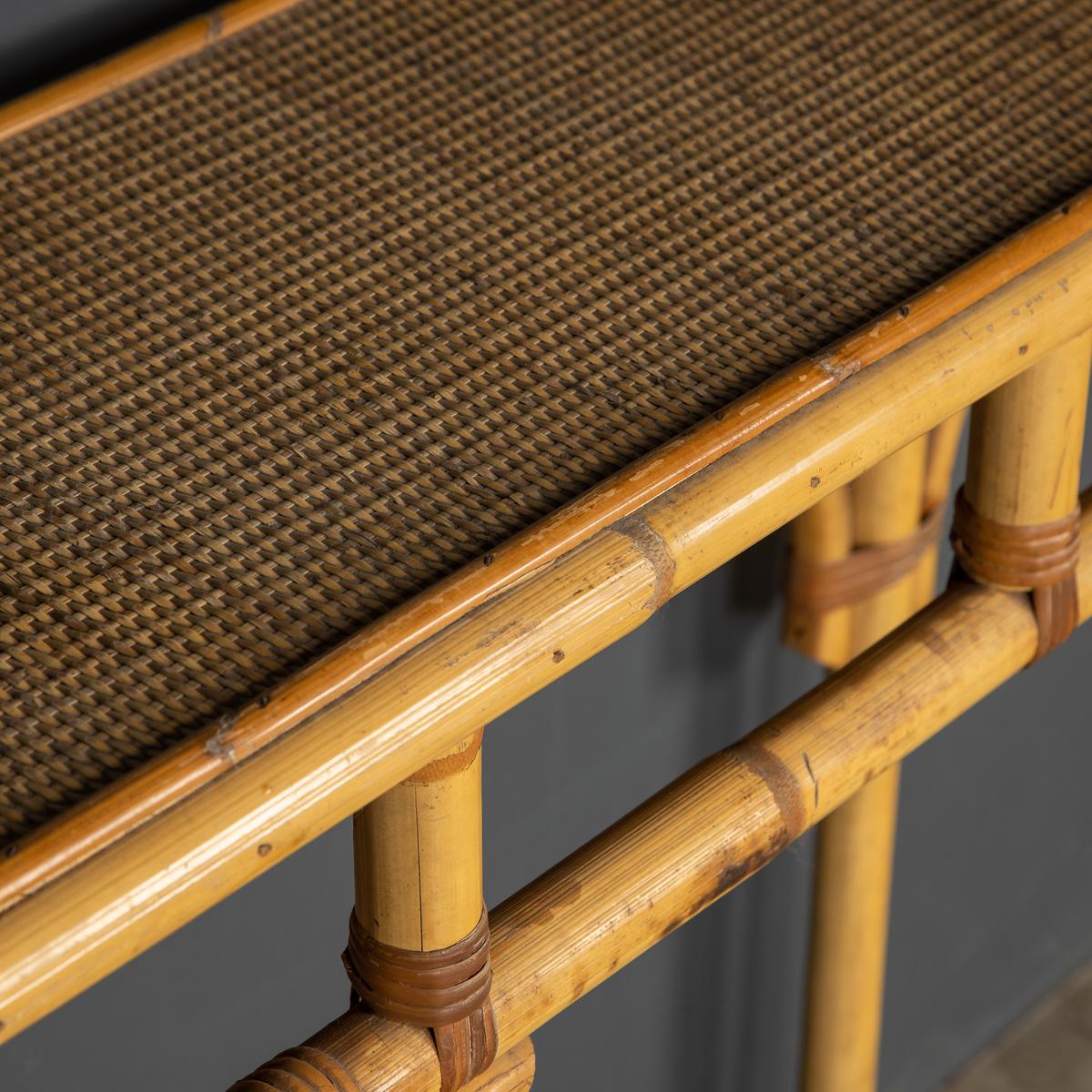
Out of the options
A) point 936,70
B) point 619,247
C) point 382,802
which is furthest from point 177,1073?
point 936,70

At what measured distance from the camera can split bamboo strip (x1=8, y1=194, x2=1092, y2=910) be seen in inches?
22.3

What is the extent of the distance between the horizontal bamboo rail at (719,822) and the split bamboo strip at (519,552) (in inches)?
7.9

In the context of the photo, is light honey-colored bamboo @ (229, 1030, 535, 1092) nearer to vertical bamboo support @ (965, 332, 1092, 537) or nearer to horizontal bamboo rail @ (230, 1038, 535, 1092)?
horizontal bamboo rail @ (230, 1038, 535, 1092)

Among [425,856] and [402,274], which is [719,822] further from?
[402,274]

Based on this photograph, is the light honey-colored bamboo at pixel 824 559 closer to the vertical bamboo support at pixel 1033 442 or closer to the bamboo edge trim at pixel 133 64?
the vertical bamboo support at pixel 1033 442

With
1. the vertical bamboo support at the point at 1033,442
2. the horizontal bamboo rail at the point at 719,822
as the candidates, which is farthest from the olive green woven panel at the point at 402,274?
the horizontal bamboo rail at the point at 719,822

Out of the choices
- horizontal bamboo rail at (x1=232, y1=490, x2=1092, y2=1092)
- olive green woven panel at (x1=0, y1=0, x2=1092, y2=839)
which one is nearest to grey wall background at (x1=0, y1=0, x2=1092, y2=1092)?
olive green woven panel at (x1=0, y1=0, x2=1092, y2=839)

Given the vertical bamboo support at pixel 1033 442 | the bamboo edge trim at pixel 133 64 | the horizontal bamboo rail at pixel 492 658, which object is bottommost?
the vertical bamboo support at pixel 1033 442

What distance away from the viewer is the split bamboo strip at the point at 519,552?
22.3 inches

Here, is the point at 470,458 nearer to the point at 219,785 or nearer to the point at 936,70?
the point at 219,785

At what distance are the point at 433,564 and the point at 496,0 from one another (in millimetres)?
425

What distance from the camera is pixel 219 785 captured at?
59 centimetres

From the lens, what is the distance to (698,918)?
61.1 inches

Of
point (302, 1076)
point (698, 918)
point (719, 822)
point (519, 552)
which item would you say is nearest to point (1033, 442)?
point (719, 822)
